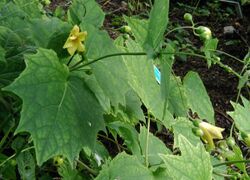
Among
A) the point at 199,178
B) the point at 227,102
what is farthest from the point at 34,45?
the point at 227,102

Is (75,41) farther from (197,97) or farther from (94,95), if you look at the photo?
(197,97)

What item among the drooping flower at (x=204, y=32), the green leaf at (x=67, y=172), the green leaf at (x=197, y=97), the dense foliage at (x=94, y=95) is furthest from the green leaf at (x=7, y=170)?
the drooping flower at (x=204, y=32)

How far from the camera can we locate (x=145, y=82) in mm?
1437

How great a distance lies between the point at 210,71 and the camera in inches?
127

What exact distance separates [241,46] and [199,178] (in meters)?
2.69

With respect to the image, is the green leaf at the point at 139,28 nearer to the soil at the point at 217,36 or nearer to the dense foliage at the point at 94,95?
the dense foliage at the point at 94,95

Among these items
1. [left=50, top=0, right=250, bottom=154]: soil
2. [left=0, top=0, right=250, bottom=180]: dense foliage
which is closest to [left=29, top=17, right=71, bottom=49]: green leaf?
[left=0, top=0, right=250, bottom=180]: dense foliage

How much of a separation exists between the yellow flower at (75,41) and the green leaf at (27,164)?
18.3 inches

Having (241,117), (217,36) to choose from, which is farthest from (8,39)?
(217,36)

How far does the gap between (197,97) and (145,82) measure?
0.22m

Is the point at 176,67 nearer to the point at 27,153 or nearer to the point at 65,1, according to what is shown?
the point at 65,1

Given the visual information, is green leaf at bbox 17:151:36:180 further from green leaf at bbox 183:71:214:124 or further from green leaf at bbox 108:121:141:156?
green leaf at bbox 183:71:214:124

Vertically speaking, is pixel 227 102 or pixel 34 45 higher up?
pixel 34 45

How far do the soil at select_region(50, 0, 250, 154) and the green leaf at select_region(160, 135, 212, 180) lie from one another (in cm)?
125
